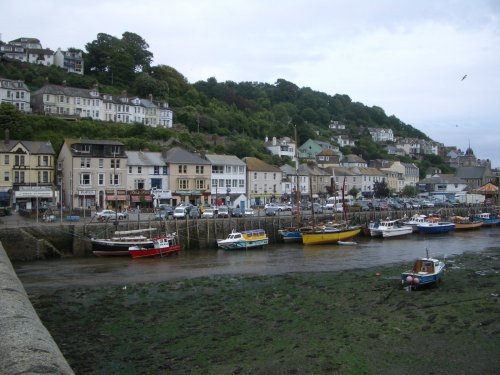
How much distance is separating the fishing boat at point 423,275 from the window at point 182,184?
42486 millimetres

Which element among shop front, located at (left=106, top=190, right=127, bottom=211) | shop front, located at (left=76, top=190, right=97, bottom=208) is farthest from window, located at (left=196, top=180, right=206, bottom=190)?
shop front, located at (left=76, top=190, right=97, bottom=208)

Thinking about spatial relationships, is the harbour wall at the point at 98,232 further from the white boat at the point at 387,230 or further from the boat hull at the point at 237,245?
the white boat at the point at 387,230

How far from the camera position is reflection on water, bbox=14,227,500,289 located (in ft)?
102

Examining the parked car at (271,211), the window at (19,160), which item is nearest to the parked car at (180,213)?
the parked car at (271,211)

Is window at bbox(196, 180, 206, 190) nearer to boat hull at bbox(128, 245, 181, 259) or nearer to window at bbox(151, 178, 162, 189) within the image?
window at bbox(151, 178, 162, 189)

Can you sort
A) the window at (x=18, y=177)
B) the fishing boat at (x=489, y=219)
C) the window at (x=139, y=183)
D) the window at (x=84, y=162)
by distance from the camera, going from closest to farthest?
1. the window at (x=18, y=177)
2. the window at (x=84, y=162)
3. the window at (x=139, y=183)
4. the fishing boat at (x=489, y=219)

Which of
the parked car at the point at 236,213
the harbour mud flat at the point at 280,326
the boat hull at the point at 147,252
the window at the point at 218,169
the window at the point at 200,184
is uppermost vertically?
the window at the point at 218,169

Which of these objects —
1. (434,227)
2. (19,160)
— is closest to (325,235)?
(434,227)

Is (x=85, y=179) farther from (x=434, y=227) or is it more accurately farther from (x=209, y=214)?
(x=434, y=227)

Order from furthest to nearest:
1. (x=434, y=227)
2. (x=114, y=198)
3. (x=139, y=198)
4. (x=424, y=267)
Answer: (x=139, y=198)
(x=114, y=198)
(x=434, y=227)
(x=424, y=267)

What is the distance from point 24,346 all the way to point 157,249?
3212cm

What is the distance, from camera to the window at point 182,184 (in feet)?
212

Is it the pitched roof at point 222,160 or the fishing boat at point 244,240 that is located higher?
the pitched roof at point 222,160

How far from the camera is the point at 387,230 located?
54.0 metres
